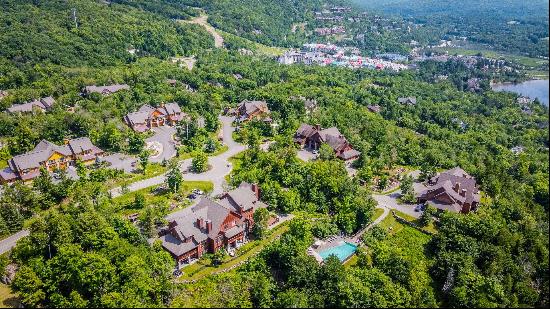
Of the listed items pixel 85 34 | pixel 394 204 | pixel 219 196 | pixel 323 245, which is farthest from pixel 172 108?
pixel 323 245

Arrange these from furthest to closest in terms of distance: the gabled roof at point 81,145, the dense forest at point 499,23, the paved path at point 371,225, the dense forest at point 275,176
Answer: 1. the dense forest at point 499,23
2. the gabled roof at point 81,145
3. the paved path at point 371,225
4. the dense forest at point 275,176

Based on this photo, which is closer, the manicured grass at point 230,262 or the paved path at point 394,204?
the manicured grass at point 230,262

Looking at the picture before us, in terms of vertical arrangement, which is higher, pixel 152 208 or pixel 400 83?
pixel 152 208

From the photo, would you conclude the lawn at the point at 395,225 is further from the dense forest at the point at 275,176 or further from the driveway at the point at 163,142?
the driveway at the point at 163,142

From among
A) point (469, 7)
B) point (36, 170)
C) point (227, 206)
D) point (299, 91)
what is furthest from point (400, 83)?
point (469, 7)

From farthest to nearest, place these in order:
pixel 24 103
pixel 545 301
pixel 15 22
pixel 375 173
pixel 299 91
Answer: pixel 15 22 < pixel 299 91 < pixel 24 103 < pixel 375 173 < pixel 545 301

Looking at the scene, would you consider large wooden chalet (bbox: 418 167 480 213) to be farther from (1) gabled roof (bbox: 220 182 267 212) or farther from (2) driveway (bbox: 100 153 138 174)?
(2) driveway (bbox: 100 153 138 174)

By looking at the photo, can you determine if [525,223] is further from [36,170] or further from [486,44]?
[486,44]

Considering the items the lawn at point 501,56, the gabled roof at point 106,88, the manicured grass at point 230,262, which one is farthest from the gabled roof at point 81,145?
the lawn at point 501,56

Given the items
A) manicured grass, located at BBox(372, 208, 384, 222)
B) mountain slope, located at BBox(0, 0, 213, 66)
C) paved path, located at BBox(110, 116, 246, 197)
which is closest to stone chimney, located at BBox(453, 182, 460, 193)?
manicured grass, located at BBox(372, 208, 384, 222)
